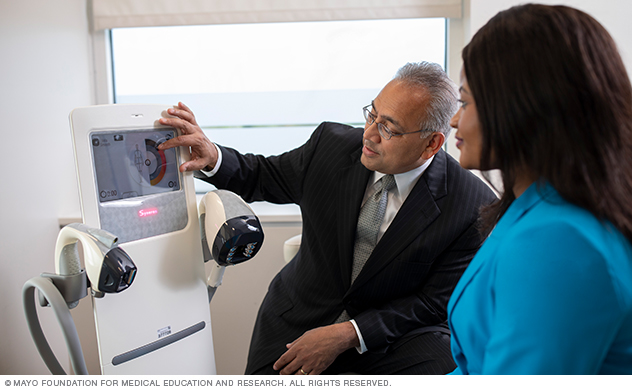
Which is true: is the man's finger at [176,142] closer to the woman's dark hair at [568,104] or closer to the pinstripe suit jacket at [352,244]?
the pinstripe suit jacket at [352,244]

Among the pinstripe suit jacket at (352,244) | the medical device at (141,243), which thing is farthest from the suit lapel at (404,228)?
the medical device at (141,243)

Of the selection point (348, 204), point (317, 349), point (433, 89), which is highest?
point (433, 89)

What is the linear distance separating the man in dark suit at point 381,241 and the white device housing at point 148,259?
11cm

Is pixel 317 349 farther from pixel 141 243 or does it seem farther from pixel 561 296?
pixel 561 296

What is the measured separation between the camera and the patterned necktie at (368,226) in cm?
136

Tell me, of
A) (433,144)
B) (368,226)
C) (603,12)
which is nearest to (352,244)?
(368,226)

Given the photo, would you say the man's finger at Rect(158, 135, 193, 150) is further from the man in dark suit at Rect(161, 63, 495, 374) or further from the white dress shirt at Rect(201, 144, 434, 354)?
the white dress shirt at Rect(201, 144, 434, 354)

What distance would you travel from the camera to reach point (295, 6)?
194 cm

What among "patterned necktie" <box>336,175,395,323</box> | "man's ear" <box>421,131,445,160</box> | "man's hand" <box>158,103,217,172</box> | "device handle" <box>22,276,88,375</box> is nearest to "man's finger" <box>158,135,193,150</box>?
"man's hand" <box>158,103,217,172</box>

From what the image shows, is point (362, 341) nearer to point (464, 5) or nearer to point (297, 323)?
point (297, 323)

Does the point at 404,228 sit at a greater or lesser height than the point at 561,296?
lesser

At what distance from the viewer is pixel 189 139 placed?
3.75ft

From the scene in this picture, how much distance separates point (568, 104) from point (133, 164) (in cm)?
92
